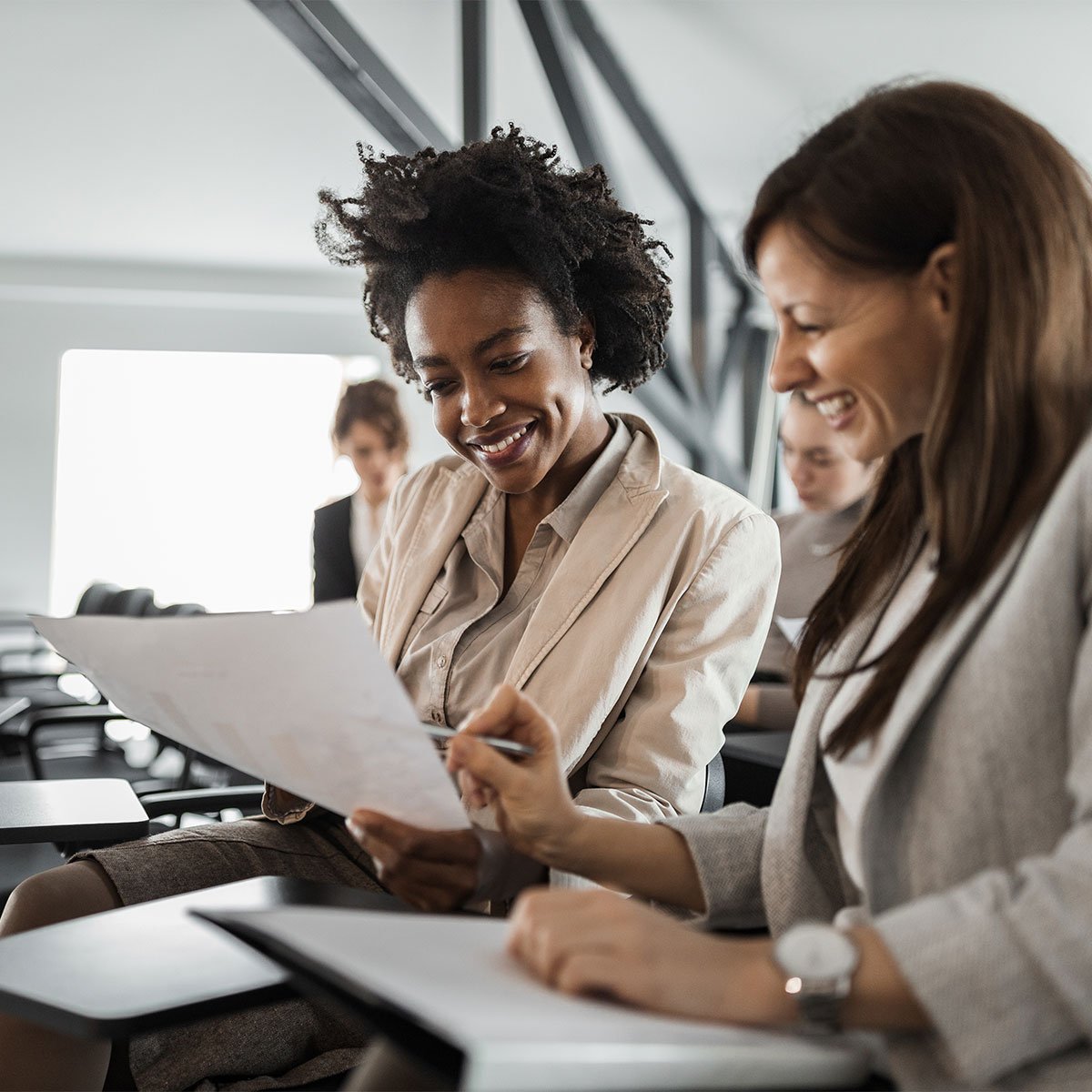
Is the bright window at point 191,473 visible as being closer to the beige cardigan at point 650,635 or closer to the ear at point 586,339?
the ear at point 586,339

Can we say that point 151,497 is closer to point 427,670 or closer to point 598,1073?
point 427,670

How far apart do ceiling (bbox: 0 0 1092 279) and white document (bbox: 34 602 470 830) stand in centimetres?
429

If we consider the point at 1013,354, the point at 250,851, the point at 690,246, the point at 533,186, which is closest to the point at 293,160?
the point at 690,246

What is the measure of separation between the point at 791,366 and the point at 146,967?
0.75 meters

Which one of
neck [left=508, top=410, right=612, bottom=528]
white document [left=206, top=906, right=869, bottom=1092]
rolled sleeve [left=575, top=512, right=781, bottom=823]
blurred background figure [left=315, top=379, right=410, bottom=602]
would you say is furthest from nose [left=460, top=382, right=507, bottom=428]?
blurred background figure [left=315, top=379, right=410, bottom=602]

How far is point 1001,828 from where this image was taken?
2.88 feet

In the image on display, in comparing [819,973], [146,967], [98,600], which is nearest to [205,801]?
[146,967]

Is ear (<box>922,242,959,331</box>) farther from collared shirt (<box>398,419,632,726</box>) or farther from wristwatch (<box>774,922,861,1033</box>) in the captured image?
collared shirt (<box>398,419,632,726</box>)

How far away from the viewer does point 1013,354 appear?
2.96 ft

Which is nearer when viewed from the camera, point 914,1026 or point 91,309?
point 914,1026

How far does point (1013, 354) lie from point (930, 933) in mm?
412

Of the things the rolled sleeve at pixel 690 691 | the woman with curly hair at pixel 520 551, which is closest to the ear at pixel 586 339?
the woman with curly hair at pixel 520 551

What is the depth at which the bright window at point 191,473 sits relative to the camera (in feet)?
30.2

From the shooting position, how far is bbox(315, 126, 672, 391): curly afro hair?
1857mm
